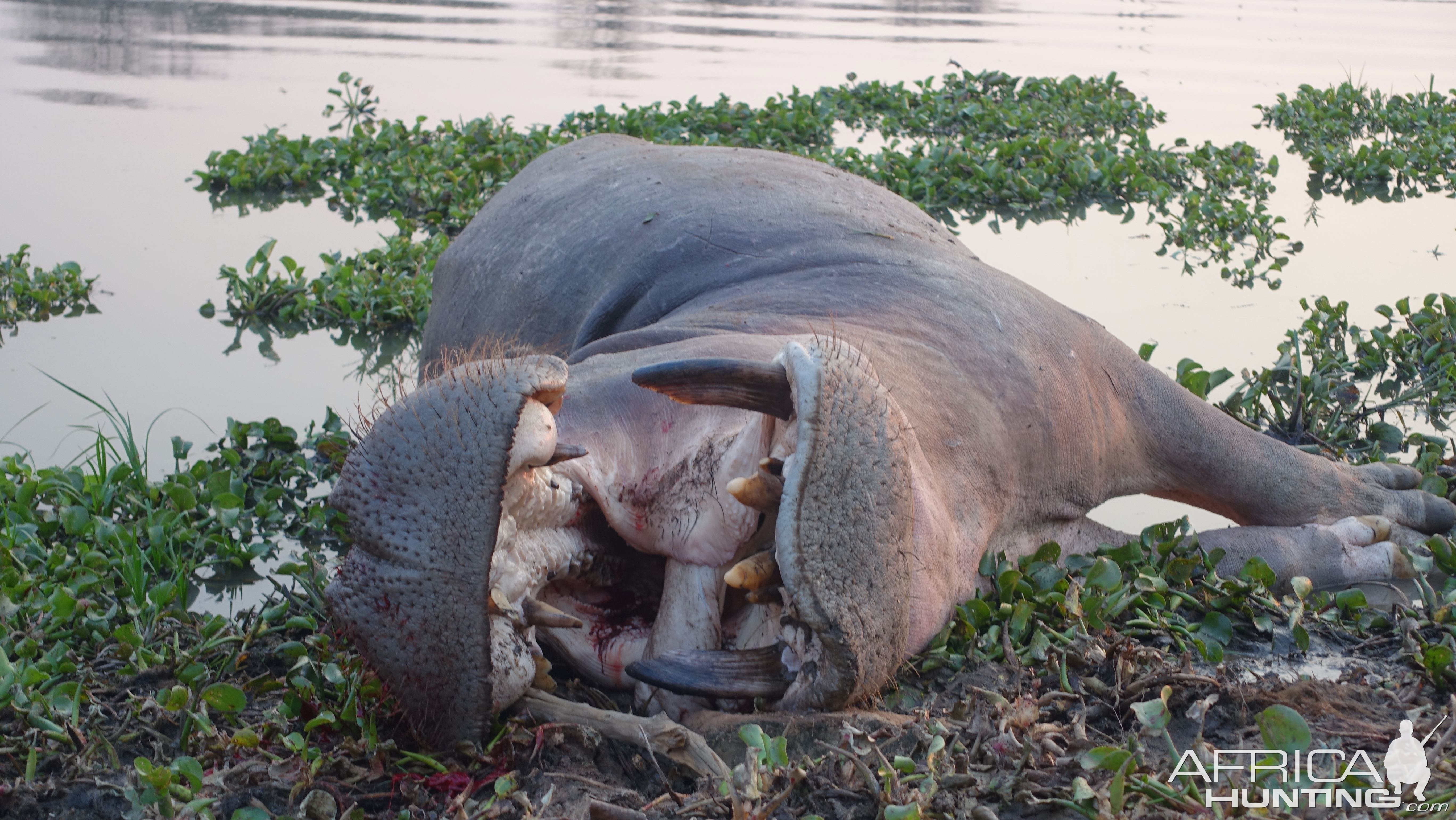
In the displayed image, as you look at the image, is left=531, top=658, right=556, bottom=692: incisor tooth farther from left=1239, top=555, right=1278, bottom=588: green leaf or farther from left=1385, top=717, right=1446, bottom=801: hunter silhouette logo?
left=1239, top=555, right=1278, bottom=588: green leaf

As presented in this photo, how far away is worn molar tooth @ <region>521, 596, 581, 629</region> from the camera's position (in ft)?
6.18

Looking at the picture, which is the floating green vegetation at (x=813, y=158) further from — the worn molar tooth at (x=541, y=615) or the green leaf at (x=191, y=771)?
the worn molar tooth at (x=541, y=615)

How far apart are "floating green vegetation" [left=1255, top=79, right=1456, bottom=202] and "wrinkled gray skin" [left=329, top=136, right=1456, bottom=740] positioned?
4.44 m

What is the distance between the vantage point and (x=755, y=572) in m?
1.88

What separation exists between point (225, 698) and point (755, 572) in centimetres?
106

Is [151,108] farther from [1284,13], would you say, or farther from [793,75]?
[1284,13]

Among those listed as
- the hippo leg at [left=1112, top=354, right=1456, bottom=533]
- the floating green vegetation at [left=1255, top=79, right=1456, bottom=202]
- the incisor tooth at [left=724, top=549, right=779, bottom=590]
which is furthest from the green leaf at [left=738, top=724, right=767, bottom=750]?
the floating green vegetation at [left=1255, top=79, right=1456, bottom=202]

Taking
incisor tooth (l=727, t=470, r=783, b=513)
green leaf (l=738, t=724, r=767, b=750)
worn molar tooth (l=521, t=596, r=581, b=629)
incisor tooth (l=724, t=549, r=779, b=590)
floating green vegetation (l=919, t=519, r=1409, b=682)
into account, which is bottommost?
floating green vegetation (l=919, t=519, r=1409, b=682)

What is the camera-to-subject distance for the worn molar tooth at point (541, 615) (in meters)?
1.88

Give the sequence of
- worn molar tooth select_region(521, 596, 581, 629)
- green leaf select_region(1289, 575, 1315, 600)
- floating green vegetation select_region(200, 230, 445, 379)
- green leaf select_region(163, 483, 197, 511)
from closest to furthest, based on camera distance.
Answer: worn molar tooth select_region(521, 596, 581, 629) < green leaf select_region(1289, 575, 1315, 600) < green leaf select_region(163, 483, 197, 511) < floating green vegetation select_region(200, 230, 445, 379)

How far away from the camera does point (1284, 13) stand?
16.1 metres

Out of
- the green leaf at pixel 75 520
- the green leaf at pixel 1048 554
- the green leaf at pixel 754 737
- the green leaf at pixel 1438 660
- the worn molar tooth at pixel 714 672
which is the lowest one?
the green leaf at pixel 75 520

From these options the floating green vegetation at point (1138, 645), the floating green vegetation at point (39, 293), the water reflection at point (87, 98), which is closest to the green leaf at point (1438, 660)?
the floating green vegetation at point (1138, 645)

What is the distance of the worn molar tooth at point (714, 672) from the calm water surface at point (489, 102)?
6.30ft
